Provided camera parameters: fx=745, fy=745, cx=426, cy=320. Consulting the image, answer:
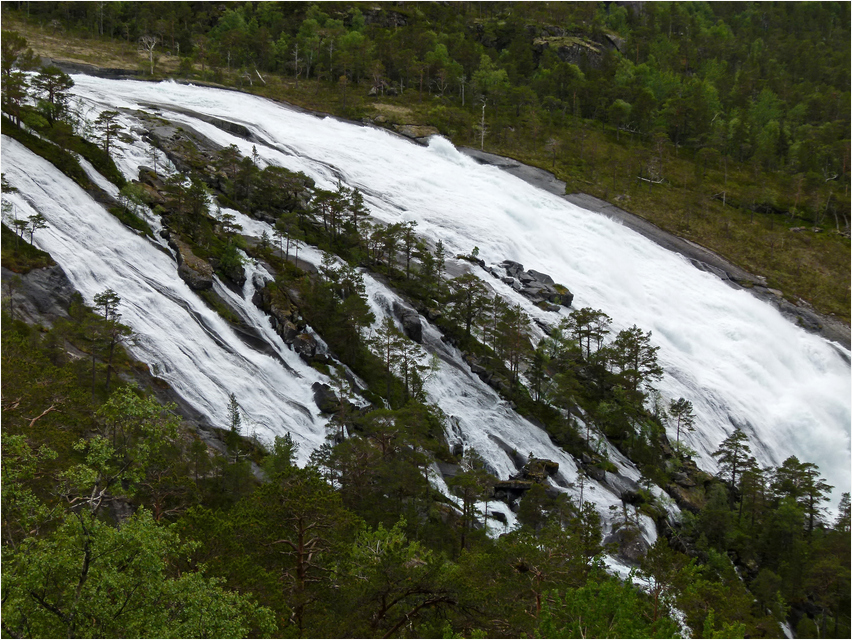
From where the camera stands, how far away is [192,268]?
141 ft

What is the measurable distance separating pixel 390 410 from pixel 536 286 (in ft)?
84.1

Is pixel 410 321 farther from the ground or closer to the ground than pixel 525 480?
farther from the ground

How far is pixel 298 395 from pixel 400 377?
272 inches

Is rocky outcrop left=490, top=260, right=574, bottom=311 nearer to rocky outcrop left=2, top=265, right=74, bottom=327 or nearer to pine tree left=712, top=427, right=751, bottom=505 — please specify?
pine tree left=712, top=427, right=751, bottom=505

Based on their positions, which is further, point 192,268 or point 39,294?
point 192,268

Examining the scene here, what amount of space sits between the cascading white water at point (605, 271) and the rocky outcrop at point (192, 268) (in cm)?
1119

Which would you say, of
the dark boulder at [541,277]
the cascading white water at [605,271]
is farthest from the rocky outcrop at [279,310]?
the dark boulder at [541,277]

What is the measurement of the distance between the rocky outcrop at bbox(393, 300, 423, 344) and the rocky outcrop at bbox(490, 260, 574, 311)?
1171cm

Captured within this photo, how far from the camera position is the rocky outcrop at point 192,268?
42438mm

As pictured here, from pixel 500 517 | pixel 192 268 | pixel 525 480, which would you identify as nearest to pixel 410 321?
pixel 525 480

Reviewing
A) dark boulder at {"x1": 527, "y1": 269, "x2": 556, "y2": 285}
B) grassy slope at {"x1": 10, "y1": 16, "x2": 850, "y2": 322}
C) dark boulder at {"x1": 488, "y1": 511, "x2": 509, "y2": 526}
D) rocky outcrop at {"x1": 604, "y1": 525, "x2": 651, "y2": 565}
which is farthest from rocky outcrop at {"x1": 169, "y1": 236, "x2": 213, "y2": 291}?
grassy slope at {"x1": 10, "y1": 16, "x2": 850, "y2": 322}

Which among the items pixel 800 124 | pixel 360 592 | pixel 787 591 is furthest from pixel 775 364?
pixel 800 124

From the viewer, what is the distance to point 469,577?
21844 mm

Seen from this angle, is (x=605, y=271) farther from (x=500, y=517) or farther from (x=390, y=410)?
(x=390, y=410)
